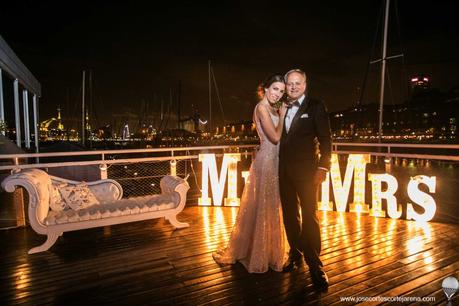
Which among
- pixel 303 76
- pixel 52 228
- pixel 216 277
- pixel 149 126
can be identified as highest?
pixel 149 126

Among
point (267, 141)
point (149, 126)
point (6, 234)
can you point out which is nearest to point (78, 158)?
point (6, 234)

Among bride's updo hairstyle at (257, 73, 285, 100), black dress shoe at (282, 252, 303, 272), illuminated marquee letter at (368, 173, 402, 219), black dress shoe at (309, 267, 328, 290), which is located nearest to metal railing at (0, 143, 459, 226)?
illuminated marquee letter at (368, 173, 402, 219)

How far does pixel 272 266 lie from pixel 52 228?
295cm

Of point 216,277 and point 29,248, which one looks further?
point 29,248

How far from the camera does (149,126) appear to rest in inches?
2405

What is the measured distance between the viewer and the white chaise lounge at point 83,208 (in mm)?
3920

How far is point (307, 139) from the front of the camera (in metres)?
3.07

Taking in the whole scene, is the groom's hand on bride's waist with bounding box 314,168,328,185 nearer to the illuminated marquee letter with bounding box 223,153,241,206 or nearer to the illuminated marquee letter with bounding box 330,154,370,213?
the illuminated marquee letter with bounding box 330,154,370,213

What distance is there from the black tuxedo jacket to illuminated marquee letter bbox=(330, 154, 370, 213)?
3.02 m

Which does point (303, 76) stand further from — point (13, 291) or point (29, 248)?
point (29, 248)

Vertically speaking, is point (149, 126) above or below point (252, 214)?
above

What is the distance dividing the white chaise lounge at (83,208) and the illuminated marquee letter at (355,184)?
3.03 m

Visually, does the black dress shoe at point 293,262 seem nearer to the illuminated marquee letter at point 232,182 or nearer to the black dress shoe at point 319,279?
the black dress shoe at point 319,279

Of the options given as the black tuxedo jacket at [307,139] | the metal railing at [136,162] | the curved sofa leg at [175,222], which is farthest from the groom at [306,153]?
the curved sofa leg at [175,222]
